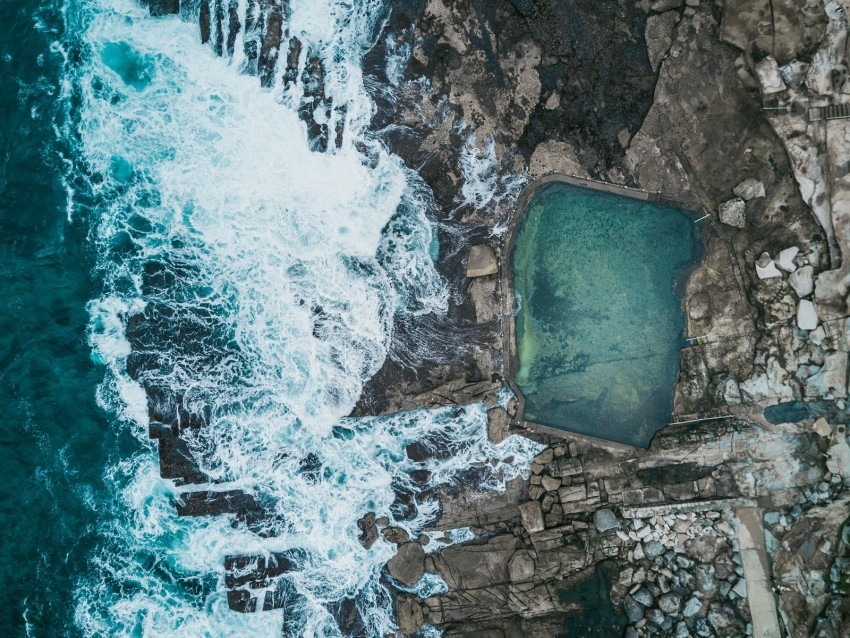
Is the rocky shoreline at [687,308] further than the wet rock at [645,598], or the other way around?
the wet rock at [645,598]

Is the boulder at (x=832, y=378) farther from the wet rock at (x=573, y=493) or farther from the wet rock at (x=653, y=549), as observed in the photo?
the wet rock at (x=573, y=493)

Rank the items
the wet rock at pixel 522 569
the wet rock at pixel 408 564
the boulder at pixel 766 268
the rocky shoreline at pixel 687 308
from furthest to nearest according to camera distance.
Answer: the wet rock at pixel 408 564 < the wet rock at pixel 522 569 < the boulder at pixel 766 268 < the rocky shoreline at pixel 687 308

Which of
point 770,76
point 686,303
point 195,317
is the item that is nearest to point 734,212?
point 686,303

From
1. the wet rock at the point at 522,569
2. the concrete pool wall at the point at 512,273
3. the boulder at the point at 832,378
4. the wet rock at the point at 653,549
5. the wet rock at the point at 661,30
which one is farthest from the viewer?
the concrete pool wall at the point at 512,273

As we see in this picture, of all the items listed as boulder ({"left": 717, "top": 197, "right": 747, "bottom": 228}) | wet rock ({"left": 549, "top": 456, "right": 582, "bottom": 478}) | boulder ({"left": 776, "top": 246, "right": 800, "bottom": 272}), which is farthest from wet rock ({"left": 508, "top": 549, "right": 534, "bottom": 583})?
boulder ({"left": 717, "top": 197, "right": 747, "bottom": 228})

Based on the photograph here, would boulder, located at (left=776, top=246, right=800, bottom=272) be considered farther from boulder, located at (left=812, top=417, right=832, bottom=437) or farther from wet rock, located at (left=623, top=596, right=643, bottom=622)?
wet rock, located at (left=623, top=596, right=643, bottom=622)

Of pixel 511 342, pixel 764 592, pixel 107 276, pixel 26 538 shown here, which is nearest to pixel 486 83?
pixel 511 342

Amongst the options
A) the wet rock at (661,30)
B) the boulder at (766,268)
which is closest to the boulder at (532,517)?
the boulder at (766,268)
